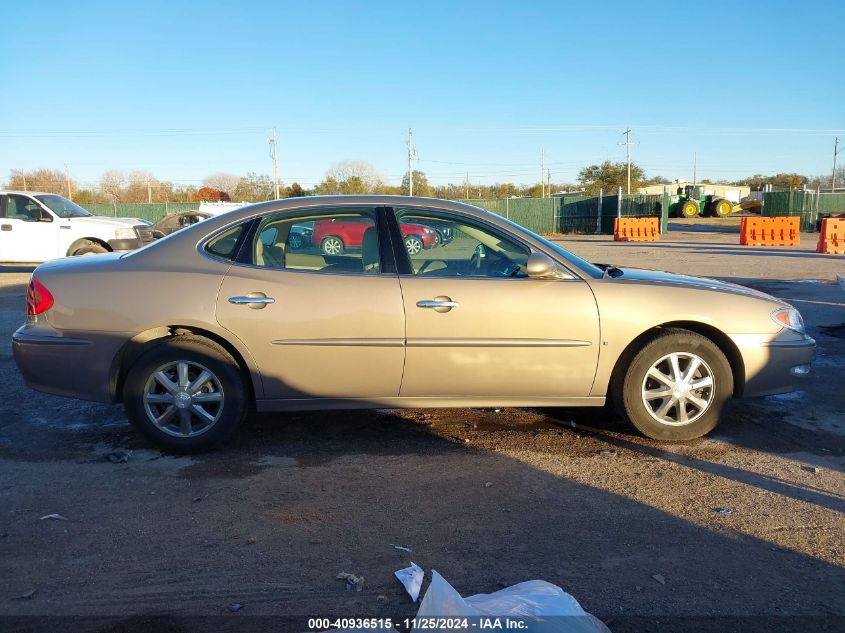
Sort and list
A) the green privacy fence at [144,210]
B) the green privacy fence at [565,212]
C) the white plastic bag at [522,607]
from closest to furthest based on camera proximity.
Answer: the white plastic bag at [522,607] → the green privacy fence at [565,212] → the green privacy fence at [144,210]

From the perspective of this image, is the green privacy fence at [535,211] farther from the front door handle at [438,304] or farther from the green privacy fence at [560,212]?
the front door handle at [438,304]

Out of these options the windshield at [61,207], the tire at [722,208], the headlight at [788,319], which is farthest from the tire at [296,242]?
the tire at [722,208]

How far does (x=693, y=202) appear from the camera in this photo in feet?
152

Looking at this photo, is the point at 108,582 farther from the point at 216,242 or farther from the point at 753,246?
the point at 753,246

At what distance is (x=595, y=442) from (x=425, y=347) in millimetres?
1361

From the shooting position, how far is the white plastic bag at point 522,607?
2.14 meters

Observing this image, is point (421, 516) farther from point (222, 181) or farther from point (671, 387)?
point (222, 181)

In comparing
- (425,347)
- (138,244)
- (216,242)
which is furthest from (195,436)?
(138,244)

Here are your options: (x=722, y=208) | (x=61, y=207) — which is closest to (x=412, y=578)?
(x=61, y=207)

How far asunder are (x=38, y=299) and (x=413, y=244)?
2.42 m

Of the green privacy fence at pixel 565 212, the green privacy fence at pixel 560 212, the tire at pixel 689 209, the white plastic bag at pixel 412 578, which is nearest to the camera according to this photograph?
the white plastic bag at pixel 412 578

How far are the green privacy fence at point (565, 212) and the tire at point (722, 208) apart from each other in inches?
514

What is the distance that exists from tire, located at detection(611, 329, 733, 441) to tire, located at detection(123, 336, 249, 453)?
2.52 metres

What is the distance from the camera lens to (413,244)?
463cm
